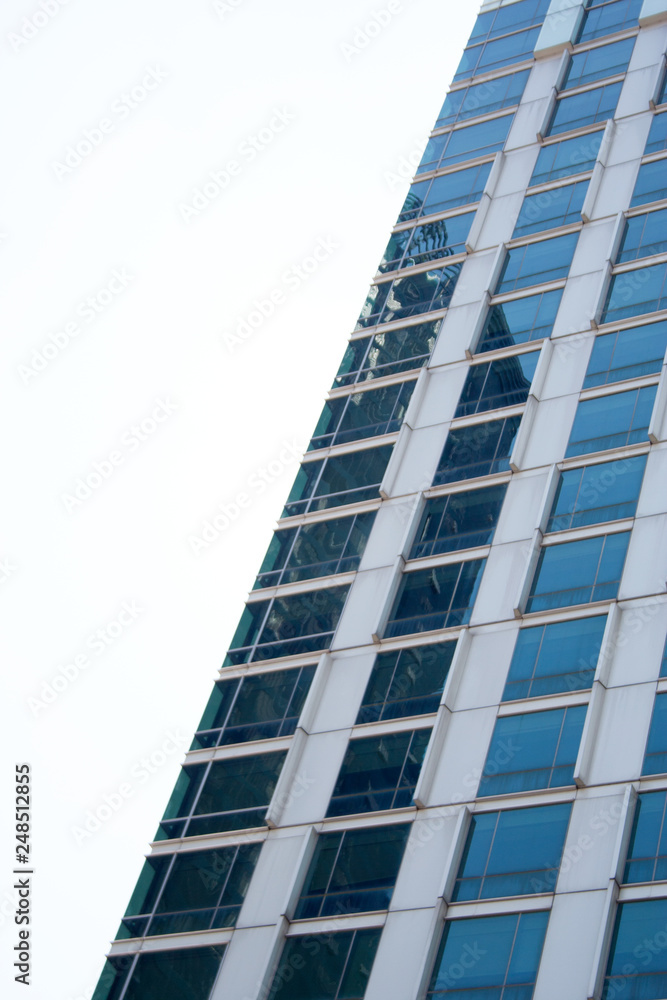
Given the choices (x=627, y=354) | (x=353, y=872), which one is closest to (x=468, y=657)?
(x=353, y=872)

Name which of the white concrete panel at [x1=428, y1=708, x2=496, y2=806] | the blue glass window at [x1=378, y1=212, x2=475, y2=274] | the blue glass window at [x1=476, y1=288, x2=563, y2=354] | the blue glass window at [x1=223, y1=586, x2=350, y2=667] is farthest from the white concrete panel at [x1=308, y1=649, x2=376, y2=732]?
the blue glass window at [x1=378, y1=212, x2=475, y2=274]

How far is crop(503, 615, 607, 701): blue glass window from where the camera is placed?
34094mm

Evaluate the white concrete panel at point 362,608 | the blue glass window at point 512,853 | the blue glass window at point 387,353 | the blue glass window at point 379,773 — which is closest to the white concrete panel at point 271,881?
the blue glass window at point 379,773

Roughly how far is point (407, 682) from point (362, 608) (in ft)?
11.6

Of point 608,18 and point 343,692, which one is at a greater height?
point 343,692

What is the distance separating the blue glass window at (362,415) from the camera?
4578 centimetres

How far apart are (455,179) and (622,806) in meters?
31.4

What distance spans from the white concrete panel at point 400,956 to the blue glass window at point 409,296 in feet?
79.0

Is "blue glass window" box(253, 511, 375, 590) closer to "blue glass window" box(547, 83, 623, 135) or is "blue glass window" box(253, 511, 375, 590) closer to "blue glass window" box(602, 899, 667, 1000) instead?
"blue glass window" box(602, 899, 667, 1000)

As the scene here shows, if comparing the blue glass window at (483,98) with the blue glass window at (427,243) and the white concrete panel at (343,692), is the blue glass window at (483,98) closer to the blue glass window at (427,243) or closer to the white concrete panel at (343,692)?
the blue glass window at (427,243)

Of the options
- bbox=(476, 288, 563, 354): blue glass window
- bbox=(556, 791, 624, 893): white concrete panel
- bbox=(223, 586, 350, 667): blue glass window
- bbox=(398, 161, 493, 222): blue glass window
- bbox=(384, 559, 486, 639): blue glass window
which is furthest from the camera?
bbox=(398, 161, 493, 222): blue glass window

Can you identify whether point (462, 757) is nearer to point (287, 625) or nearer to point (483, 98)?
point (287, 625)

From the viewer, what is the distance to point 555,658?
34.8 meters

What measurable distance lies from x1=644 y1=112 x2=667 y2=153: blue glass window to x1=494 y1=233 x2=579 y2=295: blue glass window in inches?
198
